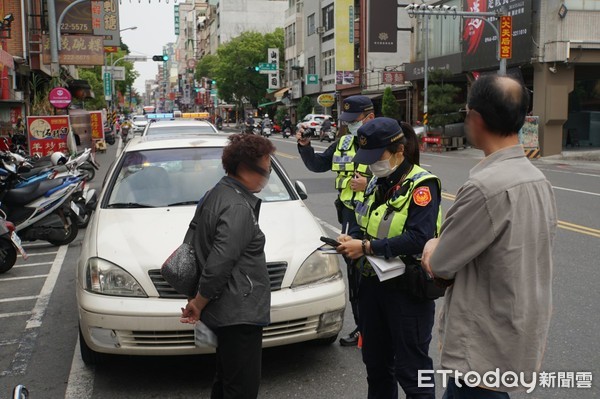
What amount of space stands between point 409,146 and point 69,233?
7308 millimetres

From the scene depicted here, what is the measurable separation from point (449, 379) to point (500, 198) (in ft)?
2.75

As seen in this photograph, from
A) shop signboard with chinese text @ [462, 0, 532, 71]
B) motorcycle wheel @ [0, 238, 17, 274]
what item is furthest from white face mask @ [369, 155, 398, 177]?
shop signboard with chinese text @ [462, 0, 532, 71]

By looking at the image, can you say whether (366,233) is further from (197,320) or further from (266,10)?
(266,10)

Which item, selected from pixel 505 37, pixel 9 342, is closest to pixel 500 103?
pixel 9 342

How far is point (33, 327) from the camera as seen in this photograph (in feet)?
18.1

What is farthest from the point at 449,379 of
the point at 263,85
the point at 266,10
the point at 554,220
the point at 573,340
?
the point at 266,10

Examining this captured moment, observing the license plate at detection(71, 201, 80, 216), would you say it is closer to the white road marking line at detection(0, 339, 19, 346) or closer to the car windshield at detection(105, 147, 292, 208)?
the car windshield at detection(105, 147, 292, 208)

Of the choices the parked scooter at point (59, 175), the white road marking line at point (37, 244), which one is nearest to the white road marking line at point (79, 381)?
the parked scooter at point (59, 175)

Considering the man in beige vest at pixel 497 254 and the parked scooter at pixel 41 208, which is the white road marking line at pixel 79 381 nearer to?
the man in beige vest at pixel 497 254

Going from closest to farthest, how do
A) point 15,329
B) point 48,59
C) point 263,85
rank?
1. point 15,329
2. point 48,59
3. point 263,85

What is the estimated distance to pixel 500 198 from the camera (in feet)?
6.86

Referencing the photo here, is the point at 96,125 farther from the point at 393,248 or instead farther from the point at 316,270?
the point at 393,248

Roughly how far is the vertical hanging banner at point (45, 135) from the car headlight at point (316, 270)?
642 inches

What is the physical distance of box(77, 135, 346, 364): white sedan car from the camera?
3965mm
